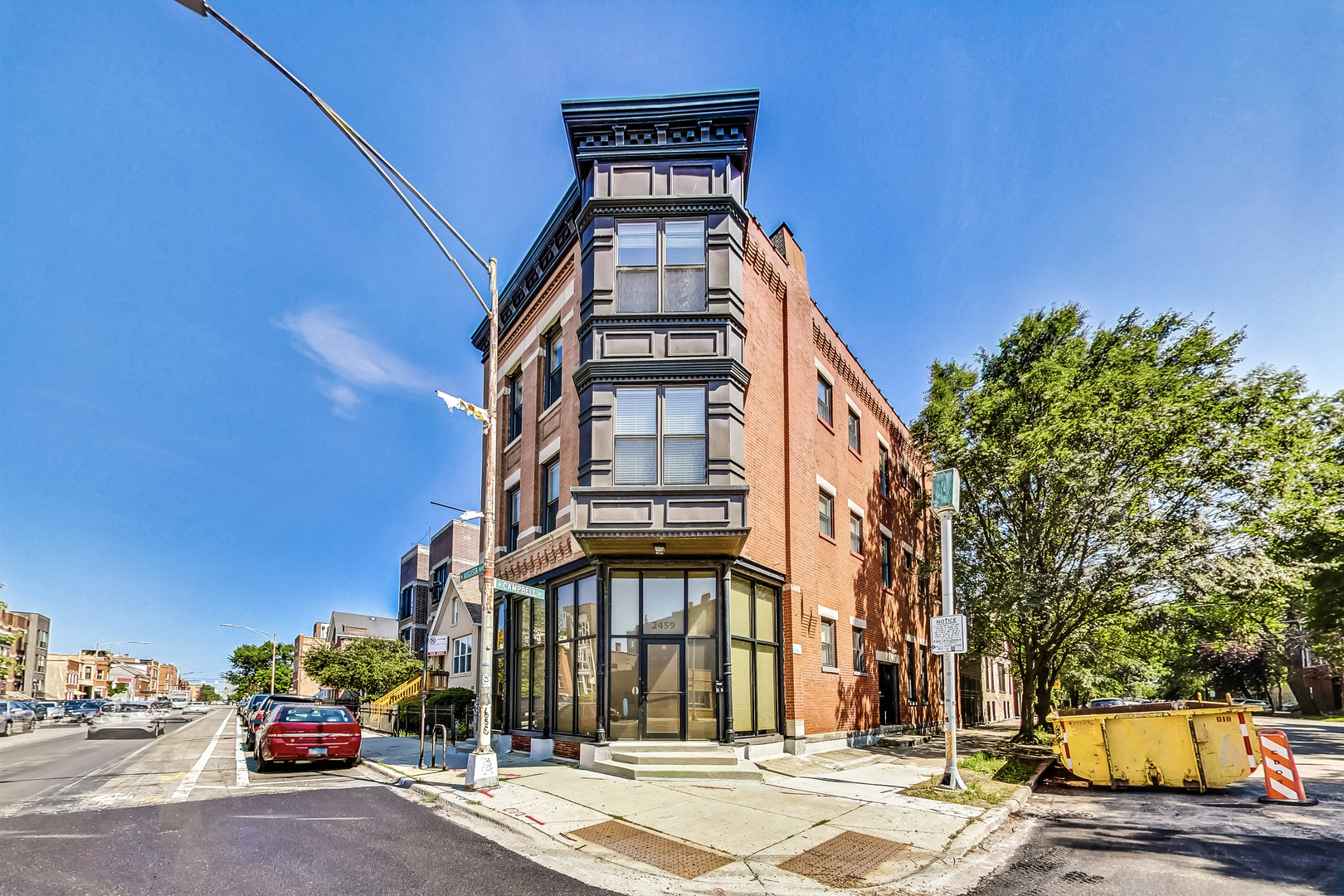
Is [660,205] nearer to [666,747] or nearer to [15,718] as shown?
[666,747]

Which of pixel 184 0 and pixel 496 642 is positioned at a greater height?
pixel 184 0

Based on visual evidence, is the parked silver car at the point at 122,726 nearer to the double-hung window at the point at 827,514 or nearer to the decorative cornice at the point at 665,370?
the decorative cornice at the point at 665,370

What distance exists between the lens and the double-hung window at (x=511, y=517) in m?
22.2

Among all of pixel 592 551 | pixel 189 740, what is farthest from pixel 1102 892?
pixel 189 740

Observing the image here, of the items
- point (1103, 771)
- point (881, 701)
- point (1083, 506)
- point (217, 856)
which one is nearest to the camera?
point (217, 856)

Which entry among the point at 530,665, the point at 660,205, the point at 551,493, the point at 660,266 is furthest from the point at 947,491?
the point at 530,665

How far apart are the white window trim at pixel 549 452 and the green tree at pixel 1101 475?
1316cm

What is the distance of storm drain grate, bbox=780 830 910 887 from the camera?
785 centimetres

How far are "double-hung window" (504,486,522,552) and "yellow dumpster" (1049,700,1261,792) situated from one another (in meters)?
14.4

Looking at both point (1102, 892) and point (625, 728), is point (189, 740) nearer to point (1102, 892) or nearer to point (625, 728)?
point (625, 728)

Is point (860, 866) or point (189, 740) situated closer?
point (860, 866)

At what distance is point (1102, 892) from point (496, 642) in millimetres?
Answer: 17699

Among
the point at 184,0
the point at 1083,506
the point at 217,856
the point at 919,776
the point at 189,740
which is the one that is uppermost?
the point at 184,0

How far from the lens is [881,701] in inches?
977
